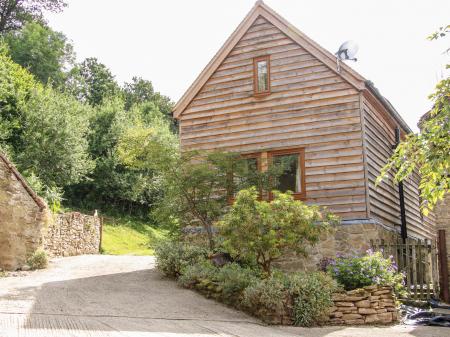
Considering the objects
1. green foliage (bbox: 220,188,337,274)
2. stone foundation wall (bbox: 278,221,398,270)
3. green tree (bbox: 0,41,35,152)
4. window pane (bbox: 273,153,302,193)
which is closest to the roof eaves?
window pane (bbox: 273,153,302,193)

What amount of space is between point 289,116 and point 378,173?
3421 mm

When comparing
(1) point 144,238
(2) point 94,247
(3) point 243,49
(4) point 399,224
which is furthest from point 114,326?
(1) point 144,238

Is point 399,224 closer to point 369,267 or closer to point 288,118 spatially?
point 288,118

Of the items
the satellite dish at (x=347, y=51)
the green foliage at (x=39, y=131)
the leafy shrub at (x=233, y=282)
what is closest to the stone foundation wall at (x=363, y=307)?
the leafy shrub at (x=233, y=282)

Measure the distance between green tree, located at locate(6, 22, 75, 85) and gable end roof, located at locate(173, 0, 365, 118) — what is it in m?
28.8

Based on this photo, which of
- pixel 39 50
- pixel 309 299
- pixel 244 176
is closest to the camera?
pixel 309 299

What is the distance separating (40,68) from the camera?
44156 mm

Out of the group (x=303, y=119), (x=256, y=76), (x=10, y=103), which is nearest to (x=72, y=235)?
(x=256, y=76)

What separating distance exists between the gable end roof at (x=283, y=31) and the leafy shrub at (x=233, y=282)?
6.97 meters

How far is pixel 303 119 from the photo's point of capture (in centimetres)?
1572

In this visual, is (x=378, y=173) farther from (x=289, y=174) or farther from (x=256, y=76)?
(x=256, y=76)

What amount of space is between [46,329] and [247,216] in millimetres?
5108

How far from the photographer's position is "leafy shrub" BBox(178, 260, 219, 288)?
12398 mm

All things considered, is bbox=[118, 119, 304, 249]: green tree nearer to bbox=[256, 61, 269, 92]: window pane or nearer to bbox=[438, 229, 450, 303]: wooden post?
bbox=[256, 61, 269, 92]: window pane
